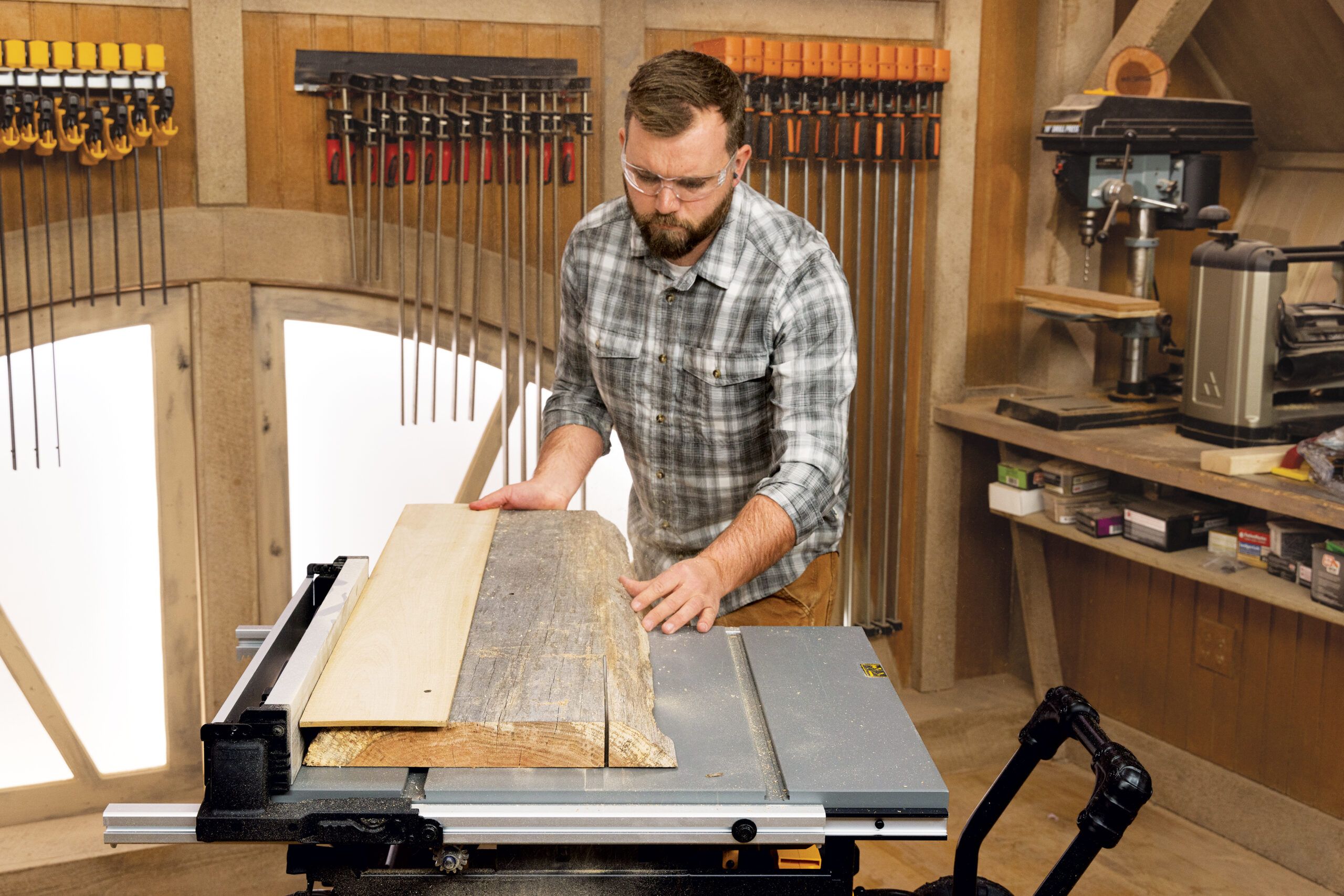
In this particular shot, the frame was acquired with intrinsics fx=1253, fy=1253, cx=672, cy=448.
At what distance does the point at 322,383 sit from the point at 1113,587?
235cm

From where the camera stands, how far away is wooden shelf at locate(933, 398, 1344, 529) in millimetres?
2736

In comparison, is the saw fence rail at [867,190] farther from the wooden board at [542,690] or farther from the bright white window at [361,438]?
the wooden board at [542,690]

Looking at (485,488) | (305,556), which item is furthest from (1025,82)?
(305,556)

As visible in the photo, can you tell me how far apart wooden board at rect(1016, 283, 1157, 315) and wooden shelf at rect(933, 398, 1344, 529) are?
0.32m

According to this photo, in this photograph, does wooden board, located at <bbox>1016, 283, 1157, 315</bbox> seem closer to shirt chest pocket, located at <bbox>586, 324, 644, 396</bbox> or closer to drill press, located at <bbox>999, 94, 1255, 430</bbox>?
drill press, located at <bbox>999, 94, 1255, 430</bbox>

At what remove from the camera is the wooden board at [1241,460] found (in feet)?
9.46

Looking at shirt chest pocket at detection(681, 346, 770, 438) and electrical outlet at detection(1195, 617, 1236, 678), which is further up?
shirt chest pocket at detection(681, 346, 770, 438)

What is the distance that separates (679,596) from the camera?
5.56 feet

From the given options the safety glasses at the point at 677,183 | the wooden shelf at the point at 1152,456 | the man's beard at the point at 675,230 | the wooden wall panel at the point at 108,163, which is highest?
the wooden wall panel at the point at 108,163

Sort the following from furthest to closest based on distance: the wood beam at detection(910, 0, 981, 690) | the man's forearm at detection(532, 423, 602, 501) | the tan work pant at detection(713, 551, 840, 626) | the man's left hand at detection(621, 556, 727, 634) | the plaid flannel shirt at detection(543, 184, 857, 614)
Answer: the wood beam at detection(910, 0, 981, 690)
the tan work pant at detection(713, 551, 840, 626)
the man's forearm at detection(532, 423, 602, 501)
the plaid flannel shirt at detection(543, 184, 857, 614)
the man's left hand at detection(621, 556, 727, 634)

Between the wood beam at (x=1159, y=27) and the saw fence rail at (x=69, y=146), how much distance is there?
8.33ft

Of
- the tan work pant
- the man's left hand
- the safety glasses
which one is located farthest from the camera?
the tan work pant

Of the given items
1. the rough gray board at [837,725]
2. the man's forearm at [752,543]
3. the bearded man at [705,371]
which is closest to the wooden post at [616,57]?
the bearded man at [705,371]

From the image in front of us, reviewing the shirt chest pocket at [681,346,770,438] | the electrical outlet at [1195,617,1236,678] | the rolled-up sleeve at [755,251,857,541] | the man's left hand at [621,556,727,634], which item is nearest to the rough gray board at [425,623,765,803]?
the man's left hand at [621,556,727,634]
